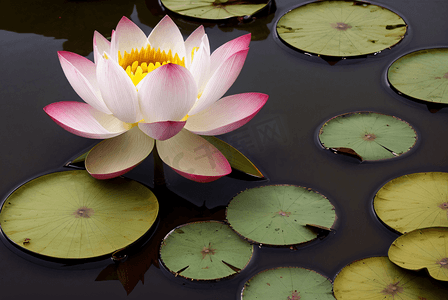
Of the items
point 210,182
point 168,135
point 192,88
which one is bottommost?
point 210,182

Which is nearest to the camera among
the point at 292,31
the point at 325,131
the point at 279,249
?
the point at 279,249

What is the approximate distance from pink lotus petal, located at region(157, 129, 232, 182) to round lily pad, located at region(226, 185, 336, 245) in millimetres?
121

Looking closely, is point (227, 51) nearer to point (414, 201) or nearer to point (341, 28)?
point (414, 201)

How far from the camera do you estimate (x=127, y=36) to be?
1.57m

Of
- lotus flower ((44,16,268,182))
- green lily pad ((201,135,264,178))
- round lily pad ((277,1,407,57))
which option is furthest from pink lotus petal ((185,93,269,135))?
round lily pad ((277,1,407,57))

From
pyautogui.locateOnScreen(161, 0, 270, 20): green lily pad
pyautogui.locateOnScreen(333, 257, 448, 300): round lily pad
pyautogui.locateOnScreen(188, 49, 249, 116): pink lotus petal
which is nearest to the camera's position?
pyautogui.locateOnScreen(333, 257, 448, 300): round lily pad

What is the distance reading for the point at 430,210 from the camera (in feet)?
4.28

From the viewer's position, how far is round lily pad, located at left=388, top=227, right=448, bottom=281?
44.0 inches

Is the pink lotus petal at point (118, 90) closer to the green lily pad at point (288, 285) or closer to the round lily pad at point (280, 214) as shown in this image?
the round lily pad at point (280, 214)

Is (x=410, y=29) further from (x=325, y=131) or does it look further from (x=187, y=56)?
(x=187, y=56)

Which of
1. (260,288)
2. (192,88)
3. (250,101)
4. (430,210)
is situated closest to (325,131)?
(250,101)

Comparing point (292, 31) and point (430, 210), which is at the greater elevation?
point (292, 31)

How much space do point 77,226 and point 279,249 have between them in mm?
590

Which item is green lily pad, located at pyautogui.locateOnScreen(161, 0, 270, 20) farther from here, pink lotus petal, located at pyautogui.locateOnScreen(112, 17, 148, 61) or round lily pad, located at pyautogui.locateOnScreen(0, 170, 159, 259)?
round lily pad, located at pyautogui.locateOnScreen(0, 170, 159, 259)
